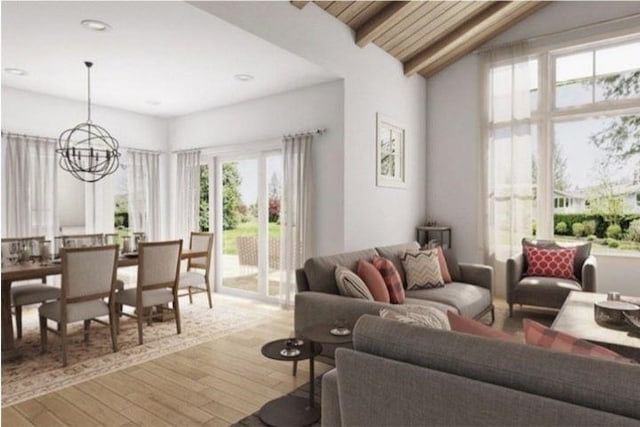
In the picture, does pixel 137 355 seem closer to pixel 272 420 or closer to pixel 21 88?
pixel 272 420

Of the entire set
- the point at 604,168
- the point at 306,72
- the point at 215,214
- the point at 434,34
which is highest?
the point at 434,34

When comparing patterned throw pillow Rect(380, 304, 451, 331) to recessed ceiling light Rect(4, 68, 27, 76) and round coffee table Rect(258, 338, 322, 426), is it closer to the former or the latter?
round coffee table Rect(258, 338, 322, 426)

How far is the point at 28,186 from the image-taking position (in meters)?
4.86

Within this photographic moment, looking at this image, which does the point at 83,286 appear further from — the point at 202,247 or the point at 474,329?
the point at 474,329

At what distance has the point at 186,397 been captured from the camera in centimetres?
264

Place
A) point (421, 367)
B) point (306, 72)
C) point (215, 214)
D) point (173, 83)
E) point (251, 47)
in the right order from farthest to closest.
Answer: point (215, 214), point (173, 83), point (306, 72), point (251, 47), point (421, 367)

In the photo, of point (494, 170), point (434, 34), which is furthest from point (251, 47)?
point (494, 170)

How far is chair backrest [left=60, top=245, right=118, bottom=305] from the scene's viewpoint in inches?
125

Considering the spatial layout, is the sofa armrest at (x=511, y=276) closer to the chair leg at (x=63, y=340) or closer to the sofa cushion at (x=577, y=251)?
the sofa cushion at (x=577, y=251)

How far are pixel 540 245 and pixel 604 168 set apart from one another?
139cm

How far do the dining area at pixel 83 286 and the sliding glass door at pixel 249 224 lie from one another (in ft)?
3.87

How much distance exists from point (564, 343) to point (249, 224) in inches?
182

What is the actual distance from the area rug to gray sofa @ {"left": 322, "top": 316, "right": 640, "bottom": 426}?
8.08ft

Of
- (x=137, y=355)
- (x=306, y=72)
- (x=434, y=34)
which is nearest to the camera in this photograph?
(x=137, y=355)
